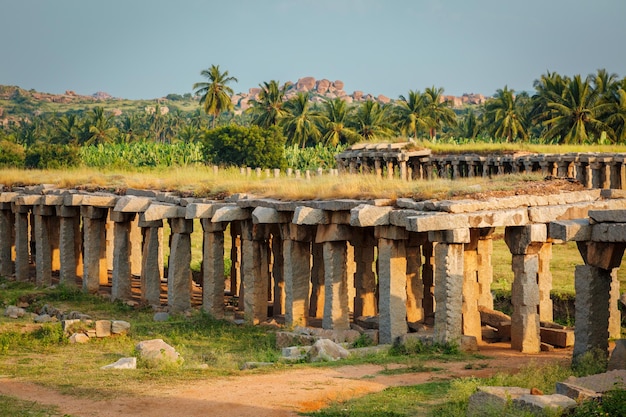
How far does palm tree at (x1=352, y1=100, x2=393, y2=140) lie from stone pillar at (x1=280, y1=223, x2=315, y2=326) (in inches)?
2086

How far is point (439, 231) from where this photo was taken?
1820cm

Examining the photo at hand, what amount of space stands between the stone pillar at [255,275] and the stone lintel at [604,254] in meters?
10.3

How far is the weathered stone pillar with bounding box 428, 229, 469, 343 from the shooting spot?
17844mm

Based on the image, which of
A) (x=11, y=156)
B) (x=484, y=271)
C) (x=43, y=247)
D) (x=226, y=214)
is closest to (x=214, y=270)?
(x=226, y=214)

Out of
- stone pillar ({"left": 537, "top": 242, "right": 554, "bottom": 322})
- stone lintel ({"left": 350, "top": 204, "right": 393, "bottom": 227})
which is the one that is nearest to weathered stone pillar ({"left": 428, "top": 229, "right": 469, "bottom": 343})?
stone lintel ({"left": 350, "top": 204, "right": 393, "bottom": 227})

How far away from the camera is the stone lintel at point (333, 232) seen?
2112 cm

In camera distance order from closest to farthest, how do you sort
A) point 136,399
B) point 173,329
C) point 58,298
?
point 136,399
point 173,329
point 58,298

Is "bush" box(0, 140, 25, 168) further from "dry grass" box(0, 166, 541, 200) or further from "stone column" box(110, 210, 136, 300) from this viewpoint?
"stone column" box(110, 210, 136, 300)

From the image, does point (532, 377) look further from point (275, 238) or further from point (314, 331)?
point (275, 238)

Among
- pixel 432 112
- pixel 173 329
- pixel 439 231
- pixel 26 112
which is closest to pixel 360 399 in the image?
pixel 439 231

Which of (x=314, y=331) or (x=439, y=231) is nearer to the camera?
(x=439, y=231)

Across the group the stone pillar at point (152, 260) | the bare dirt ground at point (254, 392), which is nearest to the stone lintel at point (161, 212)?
the stone pillar at point (152, 260)

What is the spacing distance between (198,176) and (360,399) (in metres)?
17.0

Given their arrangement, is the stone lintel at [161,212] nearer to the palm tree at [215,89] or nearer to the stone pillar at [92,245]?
the stone pillar at [92,245]
